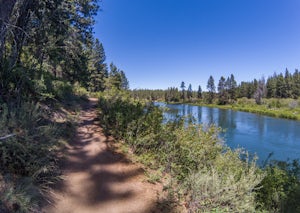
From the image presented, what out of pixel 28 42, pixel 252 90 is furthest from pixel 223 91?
pixel 28 42

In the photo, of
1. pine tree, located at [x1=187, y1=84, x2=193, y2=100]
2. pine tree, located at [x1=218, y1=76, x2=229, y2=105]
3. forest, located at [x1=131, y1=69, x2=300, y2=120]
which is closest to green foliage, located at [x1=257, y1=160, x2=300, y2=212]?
forest, located at [x1=131, y1=69, x2=300, y2=120]

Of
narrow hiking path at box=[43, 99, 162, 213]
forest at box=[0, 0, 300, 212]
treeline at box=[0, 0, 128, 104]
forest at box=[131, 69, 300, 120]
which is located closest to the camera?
forest at box=[0, 0, 300, 212]

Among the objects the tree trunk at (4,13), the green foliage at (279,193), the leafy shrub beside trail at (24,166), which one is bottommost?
the green foliage at (279,193)

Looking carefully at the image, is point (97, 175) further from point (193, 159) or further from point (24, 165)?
point (193, 159)

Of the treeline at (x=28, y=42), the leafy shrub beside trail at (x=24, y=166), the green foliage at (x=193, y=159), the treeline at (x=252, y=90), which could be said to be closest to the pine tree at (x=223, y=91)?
the treeline at (x=252, y=90)

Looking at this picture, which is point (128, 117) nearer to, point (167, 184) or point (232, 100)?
point (167, 184)

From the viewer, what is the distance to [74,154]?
3920 millimetres

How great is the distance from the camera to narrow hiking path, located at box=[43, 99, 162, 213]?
103 inches

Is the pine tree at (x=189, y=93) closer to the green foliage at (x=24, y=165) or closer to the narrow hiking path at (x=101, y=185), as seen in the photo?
the narrow hiking path at (x=101, y=185)

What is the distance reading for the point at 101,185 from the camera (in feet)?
10.1

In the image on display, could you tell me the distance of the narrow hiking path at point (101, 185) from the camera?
2609mm

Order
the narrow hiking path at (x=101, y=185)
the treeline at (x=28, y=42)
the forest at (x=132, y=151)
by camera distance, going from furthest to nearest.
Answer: the treeline at (x=28, y=42) → the narrow hiking path at (x=101, y=185) → the forest at (x=132, y=151)

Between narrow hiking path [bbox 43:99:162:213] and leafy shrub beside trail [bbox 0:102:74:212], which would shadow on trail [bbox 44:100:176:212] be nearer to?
narrow hiking path [bbox 43:99:162:213]

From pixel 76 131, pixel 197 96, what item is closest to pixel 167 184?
pixel 76 131
